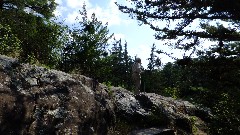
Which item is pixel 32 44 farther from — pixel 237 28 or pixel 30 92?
pixel 237 28

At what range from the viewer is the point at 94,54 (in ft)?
69.7

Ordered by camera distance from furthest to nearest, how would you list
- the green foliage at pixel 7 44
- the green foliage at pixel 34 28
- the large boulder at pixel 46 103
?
the green foliage at pixel 34 28 → the green foliage at pixel 7 44 → the large boulder at pixel 46 103

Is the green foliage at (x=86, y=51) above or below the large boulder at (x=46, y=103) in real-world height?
above

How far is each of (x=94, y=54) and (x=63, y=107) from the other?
43.4ft

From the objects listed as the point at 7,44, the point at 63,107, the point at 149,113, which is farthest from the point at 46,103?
the point at 7,44

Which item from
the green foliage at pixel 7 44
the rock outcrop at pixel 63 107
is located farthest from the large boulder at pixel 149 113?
the green foliage at pixel 7 44

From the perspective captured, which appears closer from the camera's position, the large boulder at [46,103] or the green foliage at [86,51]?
the large boulder at [46,103]

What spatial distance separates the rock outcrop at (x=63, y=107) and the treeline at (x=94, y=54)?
887mm

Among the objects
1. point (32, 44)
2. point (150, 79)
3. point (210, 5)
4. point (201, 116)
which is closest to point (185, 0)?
point (210, 5)

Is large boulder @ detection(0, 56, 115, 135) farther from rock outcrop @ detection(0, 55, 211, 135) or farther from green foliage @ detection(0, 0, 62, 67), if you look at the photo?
green foliage @ detection(0, 0, 62, 67)

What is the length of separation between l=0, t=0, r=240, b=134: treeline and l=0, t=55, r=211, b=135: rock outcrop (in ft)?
2.91

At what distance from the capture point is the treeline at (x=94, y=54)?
31.7 feet

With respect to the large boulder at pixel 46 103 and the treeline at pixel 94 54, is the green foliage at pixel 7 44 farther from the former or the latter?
the large boulder at pixel 46 103

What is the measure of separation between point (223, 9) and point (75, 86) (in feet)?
15.7
